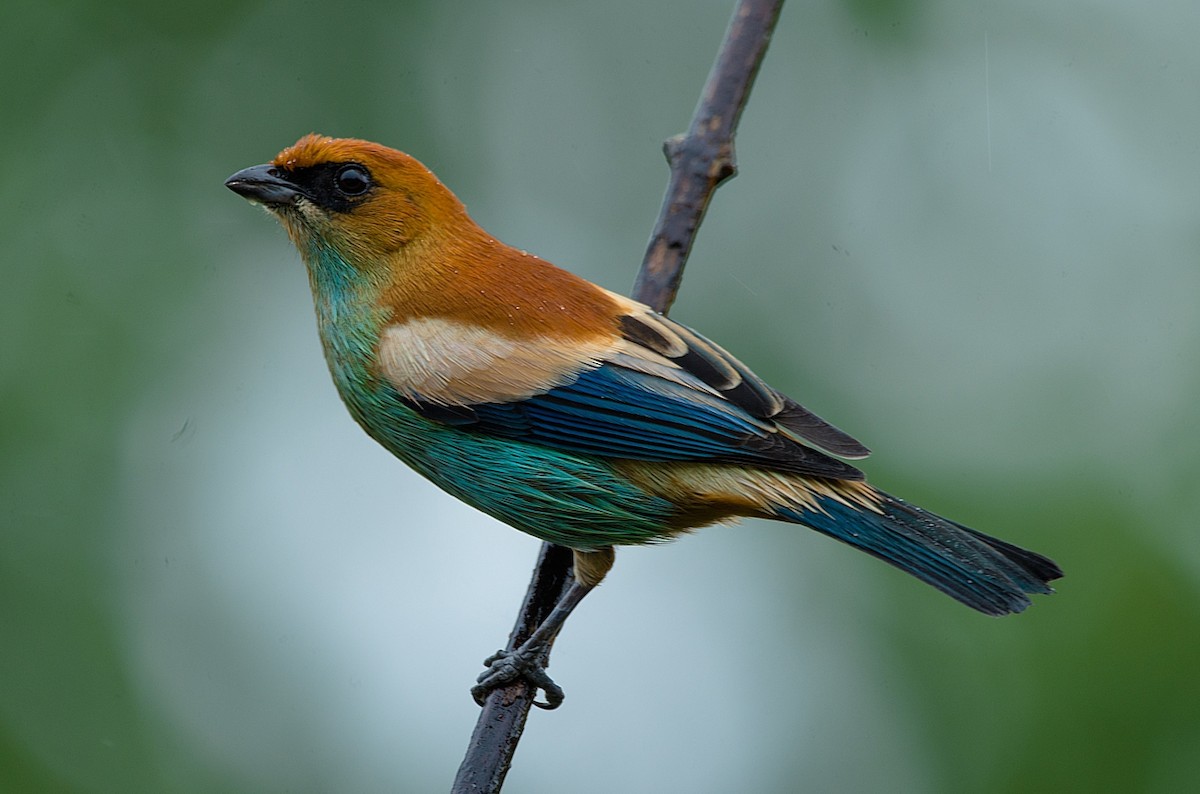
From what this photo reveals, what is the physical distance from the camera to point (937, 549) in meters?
3.30

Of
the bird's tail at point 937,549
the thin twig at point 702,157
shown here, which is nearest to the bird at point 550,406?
the bird's tail at point 937,549

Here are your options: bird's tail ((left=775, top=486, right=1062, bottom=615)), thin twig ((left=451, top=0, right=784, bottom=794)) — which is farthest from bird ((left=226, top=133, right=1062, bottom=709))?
thin twig ((left=451, top=0, right=784, bottom=794))

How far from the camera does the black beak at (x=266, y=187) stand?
366cm

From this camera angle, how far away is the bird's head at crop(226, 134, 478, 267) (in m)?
3.69

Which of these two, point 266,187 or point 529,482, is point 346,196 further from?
point 529,482

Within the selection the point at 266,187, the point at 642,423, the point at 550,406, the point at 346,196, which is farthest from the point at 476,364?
the point at 266,187

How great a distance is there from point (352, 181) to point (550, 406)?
0.90 meters

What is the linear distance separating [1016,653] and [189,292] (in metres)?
3.86

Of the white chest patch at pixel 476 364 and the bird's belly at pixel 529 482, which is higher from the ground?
the white chest patch at pixel 476 364

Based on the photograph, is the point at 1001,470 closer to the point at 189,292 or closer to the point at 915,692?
the point at 915,692

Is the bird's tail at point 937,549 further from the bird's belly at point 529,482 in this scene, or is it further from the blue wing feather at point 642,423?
the bird's belly at point 529,482

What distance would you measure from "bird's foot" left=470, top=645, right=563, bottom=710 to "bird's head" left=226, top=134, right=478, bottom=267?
120cm

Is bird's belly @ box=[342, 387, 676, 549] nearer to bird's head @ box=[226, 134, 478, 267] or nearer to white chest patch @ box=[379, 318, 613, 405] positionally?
white chest patch @ box=[379, 318, 613, 405]

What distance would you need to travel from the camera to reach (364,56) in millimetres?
6215
